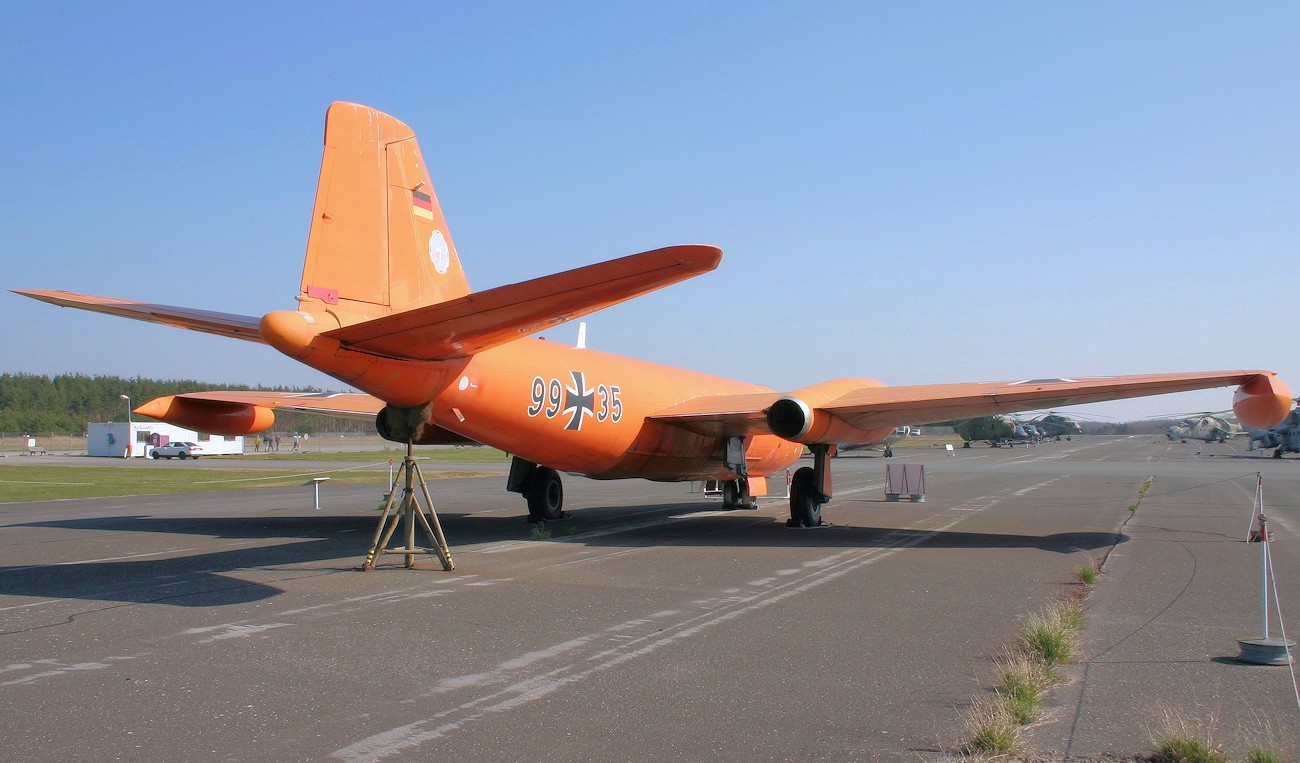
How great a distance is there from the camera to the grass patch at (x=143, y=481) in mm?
26438

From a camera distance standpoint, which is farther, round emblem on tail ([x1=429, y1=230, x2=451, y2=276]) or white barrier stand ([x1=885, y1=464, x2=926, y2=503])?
white barrier stand ([x1=885, y1=464, x2=926, y2=503])

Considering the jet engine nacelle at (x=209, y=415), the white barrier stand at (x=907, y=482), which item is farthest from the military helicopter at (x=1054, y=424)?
the jet engine nacelle at (x=209, y=415)

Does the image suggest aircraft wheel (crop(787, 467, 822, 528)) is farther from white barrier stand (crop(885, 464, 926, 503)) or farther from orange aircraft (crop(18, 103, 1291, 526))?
white barrier stand (crop(885, 464, 926, 503))

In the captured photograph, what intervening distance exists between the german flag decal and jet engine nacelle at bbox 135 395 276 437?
25.5 ft

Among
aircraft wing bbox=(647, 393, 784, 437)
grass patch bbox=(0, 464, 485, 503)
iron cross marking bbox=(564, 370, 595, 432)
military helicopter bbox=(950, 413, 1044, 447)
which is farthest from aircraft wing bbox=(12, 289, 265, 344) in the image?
military helicopter bbox=(950, 413, 1044, 447)

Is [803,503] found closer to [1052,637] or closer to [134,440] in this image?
[1052,637]

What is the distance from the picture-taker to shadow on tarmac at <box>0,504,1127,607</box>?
9.61 m

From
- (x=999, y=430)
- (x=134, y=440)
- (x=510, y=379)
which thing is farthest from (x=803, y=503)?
(x=999, y=430)

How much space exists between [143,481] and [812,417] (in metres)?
28.3

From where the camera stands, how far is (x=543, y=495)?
56.7 feet

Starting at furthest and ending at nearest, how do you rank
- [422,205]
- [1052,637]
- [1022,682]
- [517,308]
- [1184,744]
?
[422,205] < [517,308] < [1052,637] < [1022,682] < [1184,744]

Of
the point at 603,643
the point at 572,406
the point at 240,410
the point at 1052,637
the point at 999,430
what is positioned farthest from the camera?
the point at 999,430

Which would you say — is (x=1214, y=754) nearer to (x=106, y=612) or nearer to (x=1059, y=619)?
(x=1059, y=619)

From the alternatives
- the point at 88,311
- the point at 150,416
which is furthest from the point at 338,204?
the point at 150,416
